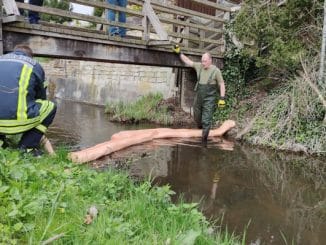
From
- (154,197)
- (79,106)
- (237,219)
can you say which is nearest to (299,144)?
(237,219)

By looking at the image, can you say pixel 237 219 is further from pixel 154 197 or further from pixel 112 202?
pixel 112 202

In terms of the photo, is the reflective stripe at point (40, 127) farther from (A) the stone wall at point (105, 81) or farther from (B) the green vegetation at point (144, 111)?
(A) the stone wall at point (105, 81)

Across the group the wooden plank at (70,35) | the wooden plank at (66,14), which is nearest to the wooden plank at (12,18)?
the wooden plank at (70,35)

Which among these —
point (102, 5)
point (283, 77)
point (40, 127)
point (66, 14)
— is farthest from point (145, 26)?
point (40, 127)

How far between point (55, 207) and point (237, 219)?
84.9 inches

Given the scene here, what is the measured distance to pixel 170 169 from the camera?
580cm

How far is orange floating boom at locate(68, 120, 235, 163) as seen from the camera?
572cm

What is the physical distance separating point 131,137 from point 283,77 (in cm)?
405

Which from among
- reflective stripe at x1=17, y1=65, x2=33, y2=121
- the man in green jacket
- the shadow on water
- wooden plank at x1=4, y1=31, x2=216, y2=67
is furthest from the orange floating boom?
wooden plank at x1=4, y1=31, x2=216, y2=67

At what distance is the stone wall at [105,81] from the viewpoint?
12.8 m

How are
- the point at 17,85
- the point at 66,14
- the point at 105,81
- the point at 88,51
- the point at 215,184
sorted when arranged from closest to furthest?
the point at 17,85 < the point at 215,184 < the point at 66,14 < the point at 88,51 < the point at 105,81

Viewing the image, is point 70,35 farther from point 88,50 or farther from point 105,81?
point 105,81

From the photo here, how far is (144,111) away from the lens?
37.3 ft

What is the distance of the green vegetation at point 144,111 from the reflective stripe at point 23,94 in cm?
682
